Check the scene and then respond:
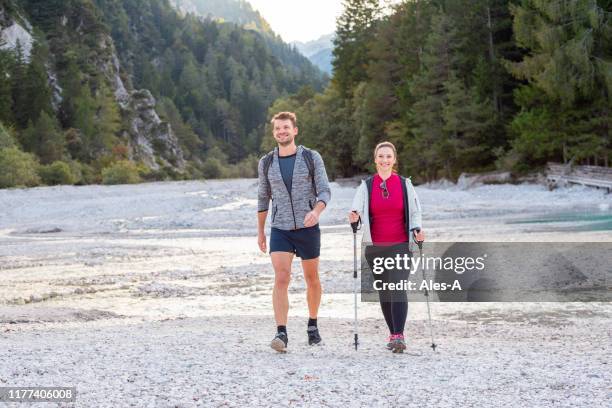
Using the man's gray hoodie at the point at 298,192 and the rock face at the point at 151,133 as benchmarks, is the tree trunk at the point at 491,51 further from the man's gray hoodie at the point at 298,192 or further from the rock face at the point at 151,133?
the rock face at the point at 151,133

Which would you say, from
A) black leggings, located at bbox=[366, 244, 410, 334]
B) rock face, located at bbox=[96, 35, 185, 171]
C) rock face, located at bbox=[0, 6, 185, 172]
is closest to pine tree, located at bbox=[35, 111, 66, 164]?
rock face, located at bbox=[0, 6, 185, 172]

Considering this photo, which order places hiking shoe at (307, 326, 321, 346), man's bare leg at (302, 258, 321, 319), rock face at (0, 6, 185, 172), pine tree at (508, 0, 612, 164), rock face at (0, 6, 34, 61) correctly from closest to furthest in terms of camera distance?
man's bare leg at (302, 258, 321, 319) < hiking shoe at (307, 326, 321, 346) < pine tree at (508, 0, 612, 164) < rock face at (0, 6, 34, 61) < rock face at (0, 6, 185, 172)

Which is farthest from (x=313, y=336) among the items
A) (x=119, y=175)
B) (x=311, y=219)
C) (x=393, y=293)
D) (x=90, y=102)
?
(x=90, y=102)

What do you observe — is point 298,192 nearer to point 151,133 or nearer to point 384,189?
point 384,189

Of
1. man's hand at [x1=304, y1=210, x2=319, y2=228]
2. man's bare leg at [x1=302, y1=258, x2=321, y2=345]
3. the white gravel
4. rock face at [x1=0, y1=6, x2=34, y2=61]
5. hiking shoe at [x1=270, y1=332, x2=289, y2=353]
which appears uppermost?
rock face at [x1=0, y1=6, x2=34, y2=61]

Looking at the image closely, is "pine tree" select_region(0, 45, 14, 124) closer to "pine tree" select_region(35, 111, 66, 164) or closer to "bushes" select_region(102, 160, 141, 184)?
"pine tree" select_region(35, 111, 66, 164)

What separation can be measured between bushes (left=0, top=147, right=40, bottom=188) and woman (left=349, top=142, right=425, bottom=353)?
50096mm

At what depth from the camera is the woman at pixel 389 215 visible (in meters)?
6.69

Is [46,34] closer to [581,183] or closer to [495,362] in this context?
[581,183]

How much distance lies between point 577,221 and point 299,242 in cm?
1849

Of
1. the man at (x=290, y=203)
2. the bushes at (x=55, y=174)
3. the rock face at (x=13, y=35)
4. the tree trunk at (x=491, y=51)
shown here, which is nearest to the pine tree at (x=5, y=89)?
the rock face at (x=13, y=35)

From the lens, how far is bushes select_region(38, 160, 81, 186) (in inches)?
2425

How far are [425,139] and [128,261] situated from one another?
38.4 m

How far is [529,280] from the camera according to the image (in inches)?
489
